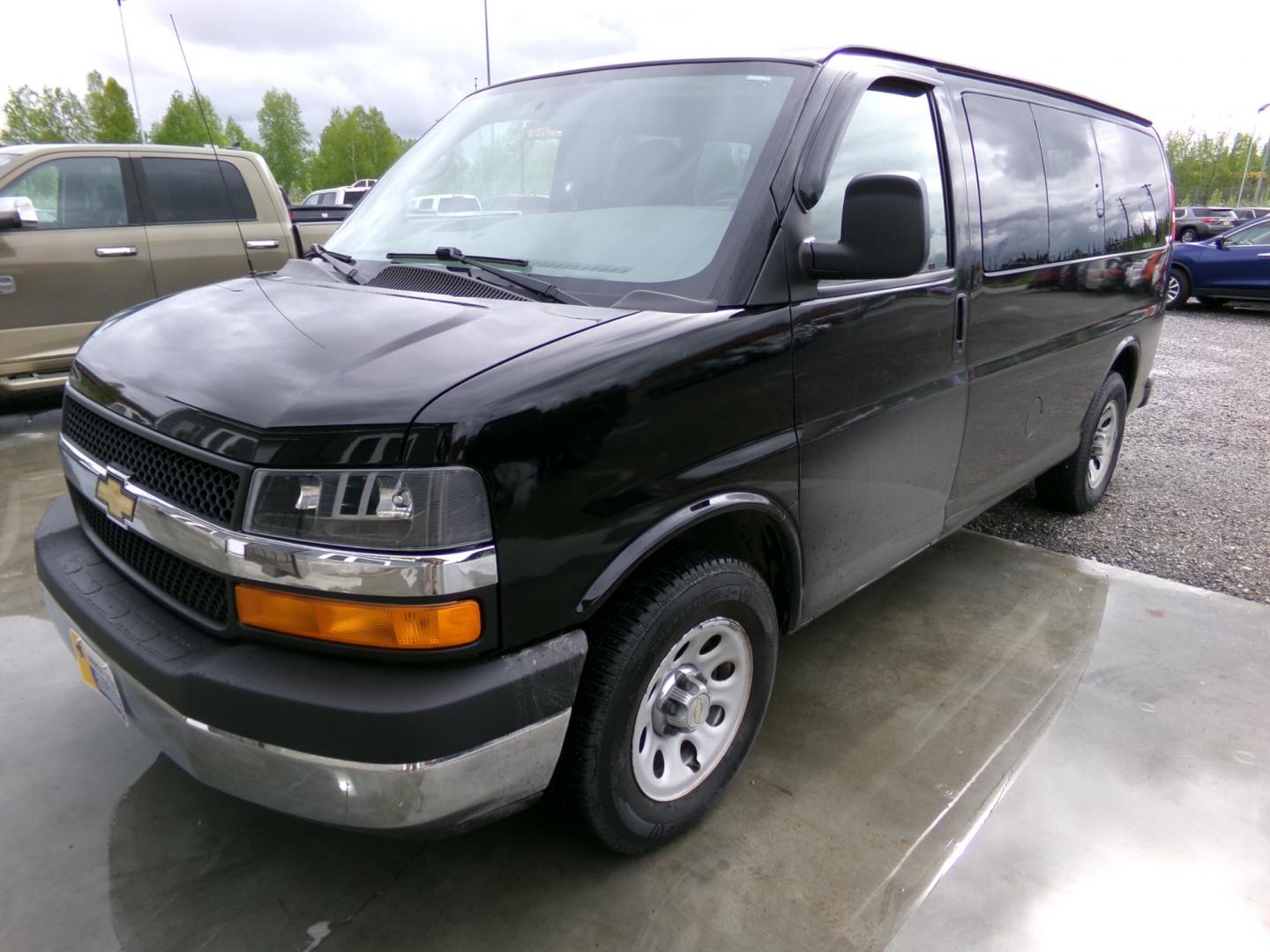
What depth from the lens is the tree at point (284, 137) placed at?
61.2 metres

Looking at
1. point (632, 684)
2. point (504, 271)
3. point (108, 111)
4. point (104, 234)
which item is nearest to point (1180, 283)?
point (104, 234)

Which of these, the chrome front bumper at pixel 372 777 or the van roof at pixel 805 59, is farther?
the van roof at pixel 805 59

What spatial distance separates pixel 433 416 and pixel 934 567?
3143 millimetres

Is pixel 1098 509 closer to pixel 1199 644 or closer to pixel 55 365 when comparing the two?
pixel 1199 644

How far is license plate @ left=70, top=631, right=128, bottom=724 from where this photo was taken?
204 centimetres

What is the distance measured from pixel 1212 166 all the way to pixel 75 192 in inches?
3237

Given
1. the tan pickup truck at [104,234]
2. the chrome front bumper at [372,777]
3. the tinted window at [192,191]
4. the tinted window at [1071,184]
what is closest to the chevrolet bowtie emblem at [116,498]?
the chrome front bumper at [372,777]

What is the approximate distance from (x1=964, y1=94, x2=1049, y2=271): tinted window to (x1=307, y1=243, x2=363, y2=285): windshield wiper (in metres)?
2.10

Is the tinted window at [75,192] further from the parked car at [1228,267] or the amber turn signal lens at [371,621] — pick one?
the parked car at [1228,267]

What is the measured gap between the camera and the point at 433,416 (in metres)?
1.67

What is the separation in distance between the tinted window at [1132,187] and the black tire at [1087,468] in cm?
72

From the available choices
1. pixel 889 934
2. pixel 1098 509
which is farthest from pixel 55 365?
pixel 1098 509

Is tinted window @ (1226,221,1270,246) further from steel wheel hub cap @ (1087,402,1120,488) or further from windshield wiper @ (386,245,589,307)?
windshield wiper @ (386,245,589,307)

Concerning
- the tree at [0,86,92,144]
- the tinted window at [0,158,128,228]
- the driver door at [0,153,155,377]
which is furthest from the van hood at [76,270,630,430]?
the tree at [0,86,92,144]
